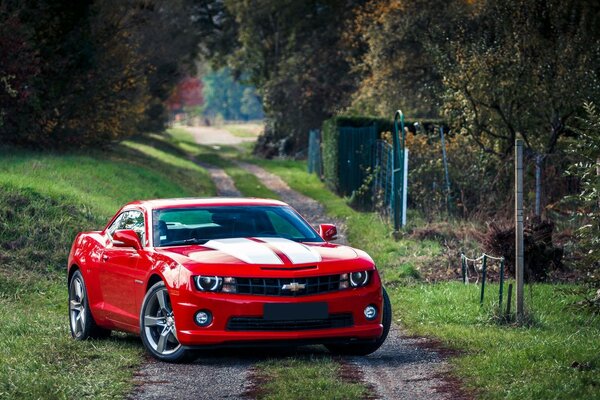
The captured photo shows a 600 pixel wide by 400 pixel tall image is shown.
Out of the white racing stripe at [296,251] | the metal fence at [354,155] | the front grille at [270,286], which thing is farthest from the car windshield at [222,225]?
the metal fence at [354,155]

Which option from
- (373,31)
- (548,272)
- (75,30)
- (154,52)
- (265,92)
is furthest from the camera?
(265,92)

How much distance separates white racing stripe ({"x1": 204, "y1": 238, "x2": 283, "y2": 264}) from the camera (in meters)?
10.4

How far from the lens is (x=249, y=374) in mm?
9859

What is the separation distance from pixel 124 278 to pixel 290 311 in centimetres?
196

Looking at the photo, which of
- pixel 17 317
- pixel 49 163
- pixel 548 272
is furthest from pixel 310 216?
pixel 17 317

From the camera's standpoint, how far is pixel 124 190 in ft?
95.0

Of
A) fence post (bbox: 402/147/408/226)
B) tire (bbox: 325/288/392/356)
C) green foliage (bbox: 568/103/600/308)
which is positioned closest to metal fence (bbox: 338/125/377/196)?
fence post (bbox: 402/147/408/226)

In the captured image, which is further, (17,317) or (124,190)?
(124,190)

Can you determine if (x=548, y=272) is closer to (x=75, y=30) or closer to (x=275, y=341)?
(x=275, y=341)

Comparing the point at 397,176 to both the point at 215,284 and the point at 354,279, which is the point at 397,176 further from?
the point at 215,284

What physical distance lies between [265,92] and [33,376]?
170 feet

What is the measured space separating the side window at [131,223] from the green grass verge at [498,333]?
2957mm

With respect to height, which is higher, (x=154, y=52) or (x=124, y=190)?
(x=154, y=52)

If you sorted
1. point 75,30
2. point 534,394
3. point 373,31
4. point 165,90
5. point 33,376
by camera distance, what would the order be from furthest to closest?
point 165,90 → point 373,31 → point 75,30 → point 33,376 → point 534,394
